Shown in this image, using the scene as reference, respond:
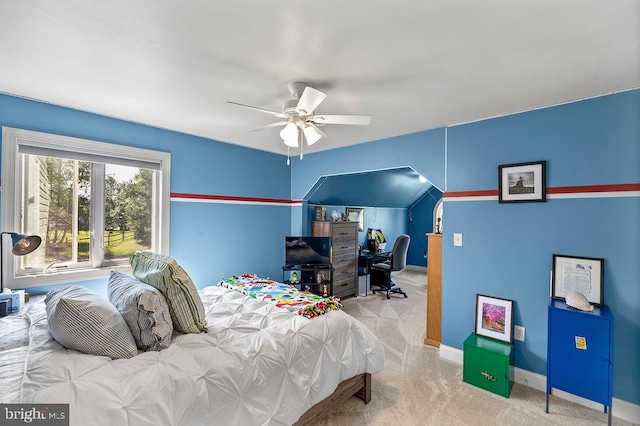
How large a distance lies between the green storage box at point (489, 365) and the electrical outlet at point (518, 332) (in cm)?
11

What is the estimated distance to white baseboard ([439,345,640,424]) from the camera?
2.10 m

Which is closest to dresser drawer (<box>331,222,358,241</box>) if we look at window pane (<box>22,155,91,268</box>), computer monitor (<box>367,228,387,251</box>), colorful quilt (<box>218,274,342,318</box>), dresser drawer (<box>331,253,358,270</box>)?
dresser drawer (<box>331,253,358,270</box>)

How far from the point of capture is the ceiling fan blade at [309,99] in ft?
5.78

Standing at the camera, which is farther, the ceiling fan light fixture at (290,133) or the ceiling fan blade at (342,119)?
the ceiling fan light fixture at (290,133)

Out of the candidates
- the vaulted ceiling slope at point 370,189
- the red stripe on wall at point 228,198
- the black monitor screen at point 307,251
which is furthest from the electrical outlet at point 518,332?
the red stripe on wall at point 228,198

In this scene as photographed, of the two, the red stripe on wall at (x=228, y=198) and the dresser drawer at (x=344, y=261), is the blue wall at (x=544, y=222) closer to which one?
the dresser drawer at (x=344, y=261)

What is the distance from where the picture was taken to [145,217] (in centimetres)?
326

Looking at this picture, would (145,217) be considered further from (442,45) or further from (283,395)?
(442,45)

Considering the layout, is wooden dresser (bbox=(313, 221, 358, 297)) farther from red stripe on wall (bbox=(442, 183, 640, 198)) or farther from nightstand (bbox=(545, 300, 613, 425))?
nightstand (bbox=(545, 300, 613, 425))

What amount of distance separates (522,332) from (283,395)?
2263mm

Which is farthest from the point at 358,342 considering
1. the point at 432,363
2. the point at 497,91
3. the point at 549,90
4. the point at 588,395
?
the point at 549,90

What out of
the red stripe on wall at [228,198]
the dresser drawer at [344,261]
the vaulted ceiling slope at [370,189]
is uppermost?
the vaulted ceiling slope at [370,189]

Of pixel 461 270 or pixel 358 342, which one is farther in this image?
pixel 461 270

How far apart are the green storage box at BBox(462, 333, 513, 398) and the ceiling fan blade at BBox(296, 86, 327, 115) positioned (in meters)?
2.48
